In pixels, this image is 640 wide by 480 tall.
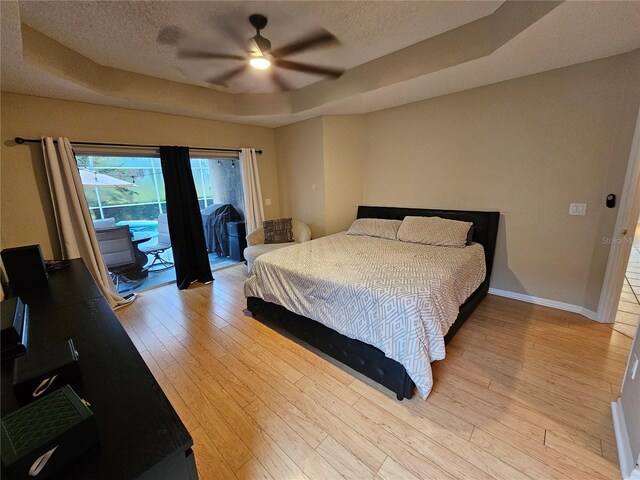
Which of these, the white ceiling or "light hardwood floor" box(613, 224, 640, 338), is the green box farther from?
"light hardwood floor" box(613, 224, 640, 338)

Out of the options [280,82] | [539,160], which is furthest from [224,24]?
[539,160]

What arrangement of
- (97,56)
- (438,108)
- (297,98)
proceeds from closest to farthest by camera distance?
1. (97,56)
2. (438,108)
3. (297,98)

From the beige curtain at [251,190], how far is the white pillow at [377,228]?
1634mm

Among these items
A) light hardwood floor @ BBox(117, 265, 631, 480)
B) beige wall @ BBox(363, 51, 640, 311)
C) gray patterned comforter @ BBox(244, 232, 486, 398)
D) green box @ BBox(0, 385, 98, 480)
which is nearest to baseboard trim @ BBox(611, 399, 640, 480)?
light hardwood floor @ BBox(117, 265, 631, 480)

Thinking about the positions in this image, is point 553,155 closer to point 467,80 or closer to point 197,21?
point 467,80

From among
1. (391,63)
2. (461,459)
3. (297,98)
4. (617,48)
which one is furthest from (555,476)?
(297,98)

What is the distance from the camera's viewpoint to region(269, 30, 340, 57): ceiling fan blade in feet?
7.18

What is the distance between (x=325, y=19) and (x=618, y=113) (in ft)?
8.41

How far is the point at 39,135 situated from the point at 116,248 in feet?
4.68

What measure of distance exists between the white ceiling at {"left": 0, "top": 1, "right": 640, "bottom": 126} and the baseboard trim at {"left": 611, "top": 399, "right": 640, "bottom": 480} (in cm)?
236

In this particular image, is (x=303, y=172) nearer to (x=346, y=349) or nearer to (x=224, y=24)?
(x=224, y=24)

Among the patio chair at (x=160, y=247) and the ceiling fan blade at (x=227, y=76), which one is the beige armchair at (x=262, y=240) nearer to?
the patio chair at (x=160, y=247)

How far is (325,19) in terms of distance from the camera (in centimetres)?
199

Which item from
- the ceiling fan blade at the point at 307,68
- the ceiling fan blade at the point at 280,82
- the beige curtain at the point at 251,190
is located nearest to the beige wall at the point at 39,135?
the beige curtain at the point at 251,190
